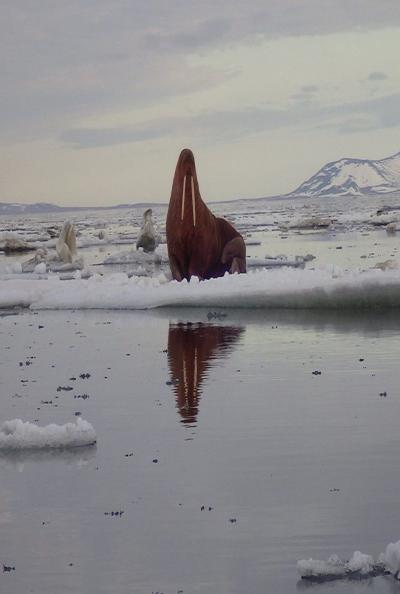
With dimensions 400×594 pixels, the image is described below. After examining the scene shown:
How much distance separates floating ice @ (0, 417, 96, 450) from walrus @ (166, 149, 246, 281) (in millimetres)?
10312

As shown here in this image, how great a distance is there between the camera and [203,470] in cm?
605

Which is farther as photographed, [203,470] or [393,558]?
[203,470]

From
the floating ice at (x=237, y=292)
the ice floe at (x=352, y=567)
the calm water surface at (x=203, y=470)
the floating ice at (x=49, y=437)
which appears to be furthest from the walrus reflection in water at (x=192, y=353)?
the ice floe at (x=352, y=567)

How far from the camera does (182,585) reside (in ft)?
14.6

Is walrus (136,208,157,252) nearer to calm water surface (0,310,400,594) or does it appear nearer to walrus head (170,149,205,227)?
walrus head (170,149,205,227)

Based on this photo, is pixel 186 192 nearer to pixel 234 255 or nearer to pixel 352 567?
pixel 234 255

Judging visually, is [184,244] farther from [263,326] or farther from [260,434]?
[260,434]

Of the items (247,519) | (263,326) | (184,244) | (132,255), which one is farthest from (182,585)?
(132,255)

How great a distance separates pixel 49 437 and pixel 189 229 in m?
10.4

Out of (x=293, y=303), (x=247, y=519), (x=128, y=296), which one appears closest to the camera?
(x=247, y=519)

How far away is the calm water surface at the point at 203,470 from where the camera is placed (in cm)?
467

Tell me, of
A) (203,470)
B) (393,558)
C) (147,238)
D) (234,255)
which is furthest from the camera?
(147,238)

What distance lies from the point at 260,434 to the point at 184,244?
10.3m

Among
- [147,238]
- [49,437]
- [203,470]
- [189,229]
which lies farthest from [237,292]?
[147,238]
